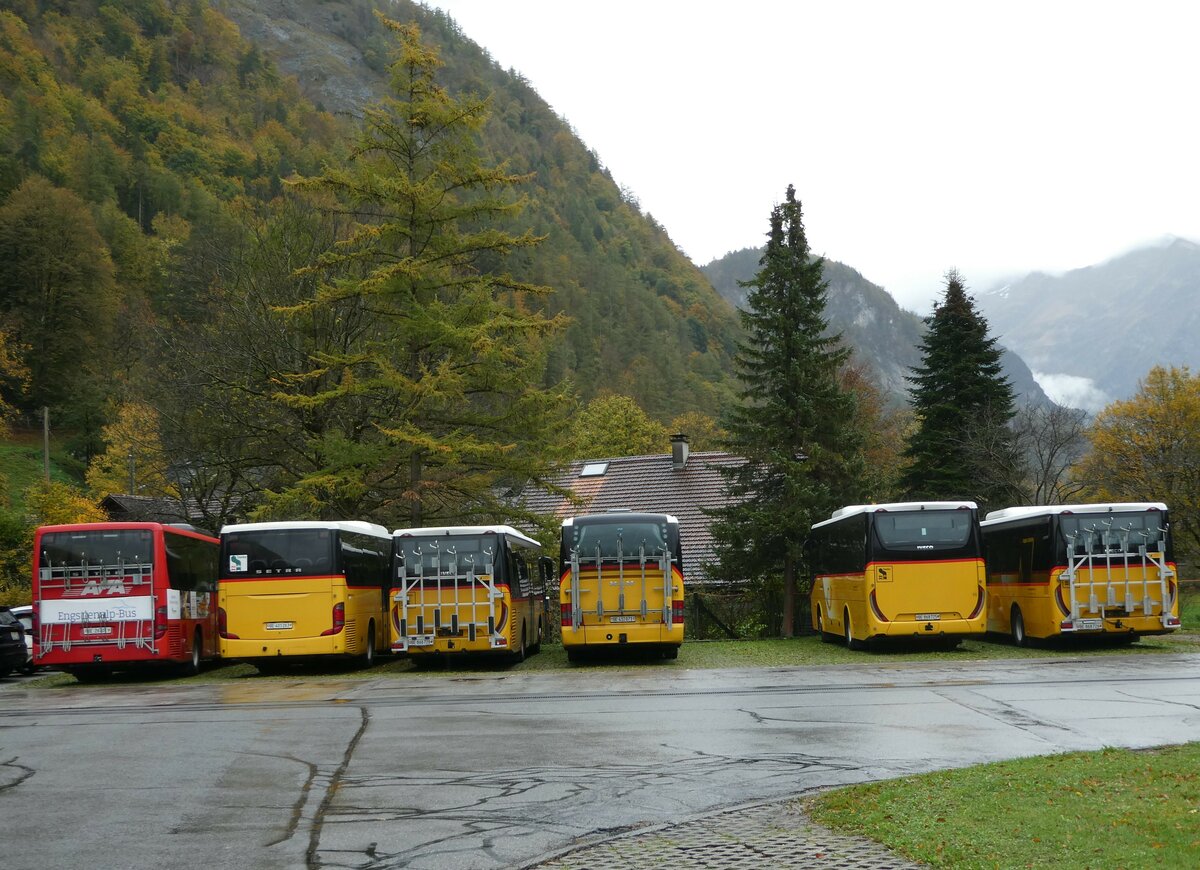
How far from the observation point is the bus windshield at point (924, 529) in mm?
25516

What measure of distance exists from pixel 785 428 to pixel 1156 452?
2424cm

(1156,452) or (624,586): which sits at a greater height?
(1156,452)

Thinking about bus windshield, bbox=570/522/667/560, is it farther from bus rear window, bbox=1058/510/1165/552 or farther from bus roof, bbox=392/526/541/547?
bus rear window, bbox=1058/510/1165/552

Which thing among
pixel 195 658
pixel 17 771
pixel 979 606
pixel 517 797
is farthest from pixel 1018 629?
pixel 17 771

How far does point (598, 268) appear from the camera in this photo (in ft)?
423

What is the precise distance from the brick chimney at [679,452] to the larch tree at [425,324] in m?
13.8

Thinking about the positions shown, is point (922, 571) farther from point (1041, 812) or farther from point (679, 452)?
point (679, 452)

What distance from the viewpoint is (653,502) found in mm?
48156

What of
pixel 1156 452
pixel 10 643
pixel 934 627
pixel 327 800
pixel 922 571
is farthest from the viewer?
pixel 1156 452

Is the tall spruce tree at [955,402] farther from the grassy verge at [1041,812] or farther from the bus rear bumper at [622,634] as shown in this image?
the grassy verge at [1041,812]

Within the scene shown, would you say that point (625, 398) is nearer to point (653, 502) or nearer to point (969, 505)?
point (653, 502)

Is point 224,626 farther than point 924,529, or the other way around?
point 924,529

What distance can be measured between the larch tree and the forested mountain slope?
3282 cm

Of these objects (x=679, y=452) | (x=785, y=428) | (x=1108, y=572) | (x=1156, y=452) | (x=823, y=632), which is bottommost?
(x=823, y=632)
